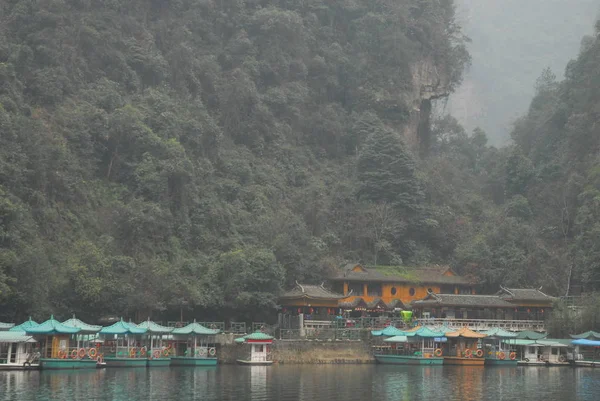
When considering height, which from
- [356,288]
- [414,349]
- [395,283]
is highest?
[395,283]

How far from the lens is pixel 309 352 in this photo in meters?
54.7

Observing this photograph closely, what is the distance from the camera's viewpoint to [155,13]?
262 ft

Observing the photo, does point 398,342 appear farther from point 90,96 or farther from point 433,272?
point 90,96

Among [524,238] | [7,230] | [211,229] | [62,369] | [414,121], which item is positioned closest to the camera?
[62,369]

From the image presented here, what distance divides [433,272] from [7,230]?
3390 cm

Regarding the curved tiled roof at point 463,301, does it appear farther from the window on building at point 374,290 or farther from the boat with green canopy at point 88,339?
the boat with green canopy at point 88,339

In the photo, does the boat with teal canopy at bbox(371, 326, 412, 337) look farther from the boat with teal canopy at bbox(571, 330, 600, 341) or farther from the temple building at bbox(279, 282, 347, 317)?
the boat with teal canopy at bbox(571, 330, 600, 341)

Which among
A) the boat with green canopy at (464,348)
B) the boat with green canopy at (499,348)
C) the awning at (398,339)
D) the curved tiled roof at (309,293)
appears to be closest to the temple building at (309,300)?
the curved tiled roof at (309,293)

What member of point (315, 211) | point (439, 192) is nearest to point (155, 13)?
point (315, 211)

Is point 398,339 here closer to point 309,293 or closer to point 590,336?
point 309,293

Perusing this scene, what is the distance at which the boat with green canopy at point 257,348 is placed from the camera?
172 feet

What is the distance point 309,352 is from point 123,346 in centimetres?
1208

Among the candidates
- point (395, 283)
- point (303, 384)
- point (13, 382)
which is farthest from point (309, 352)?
point (13, 382)

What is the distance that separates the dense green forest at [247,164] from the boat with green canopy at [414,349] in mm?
8616
